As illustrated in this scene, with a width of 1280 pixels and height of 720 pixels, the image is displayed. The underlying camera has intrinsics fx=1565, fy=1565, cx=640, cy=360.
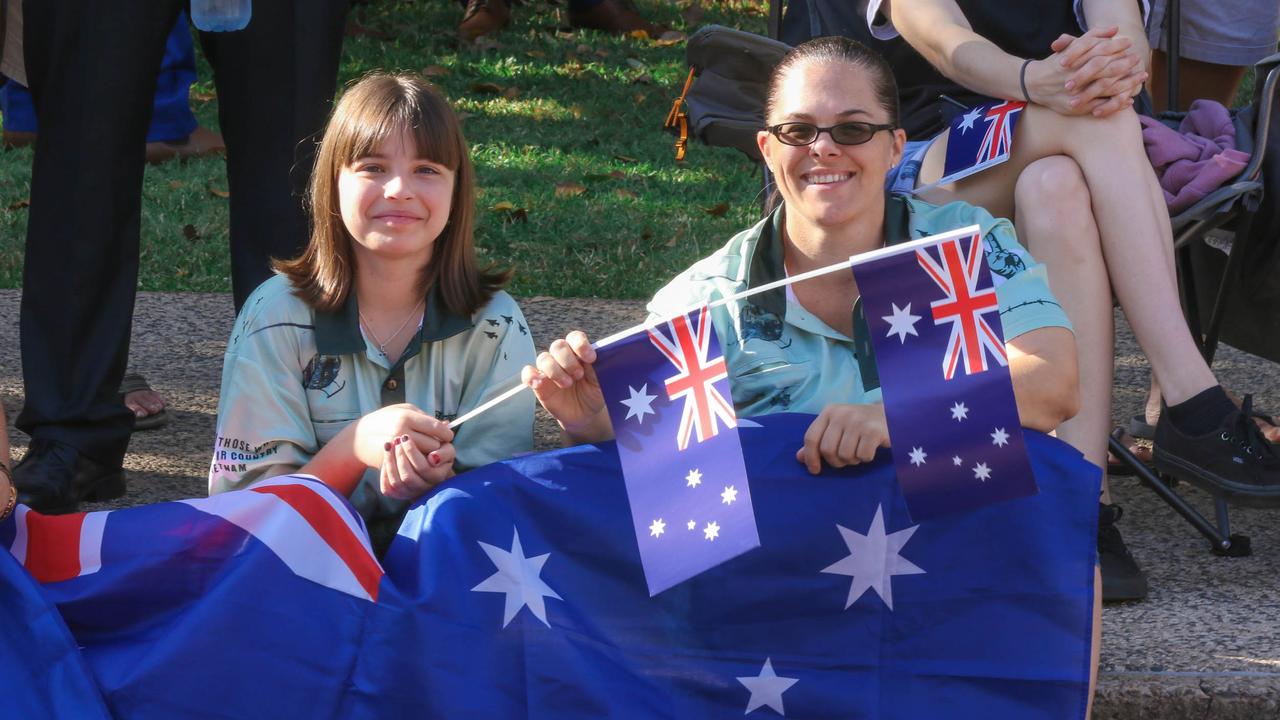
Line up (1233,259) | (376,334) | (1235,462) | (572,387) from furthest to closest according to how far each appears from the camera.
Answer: (1233,259), (1235,462), (376,334), (572,387)

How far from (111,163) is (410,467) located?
4.60 feet

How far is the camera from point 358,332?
10.0 ft

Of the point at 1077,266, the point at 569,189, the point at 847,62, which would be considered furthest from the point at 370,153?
the point at 569,189

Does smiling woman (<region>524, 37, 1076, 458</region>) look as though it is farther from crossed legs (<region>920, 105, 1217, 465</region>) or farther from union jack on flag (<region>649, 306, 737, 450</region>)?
union jack on flag (<region>649, 306, 737, 450</region>)

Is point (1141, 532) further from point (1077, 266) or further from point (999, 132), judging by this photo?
point (999, 132)

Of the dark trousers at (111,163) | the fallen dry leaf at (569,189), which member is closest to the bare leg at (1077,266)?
the dark trousers at (111,163)

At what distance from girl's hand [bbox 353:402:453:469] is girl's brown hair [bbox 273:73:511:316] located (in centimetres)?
36

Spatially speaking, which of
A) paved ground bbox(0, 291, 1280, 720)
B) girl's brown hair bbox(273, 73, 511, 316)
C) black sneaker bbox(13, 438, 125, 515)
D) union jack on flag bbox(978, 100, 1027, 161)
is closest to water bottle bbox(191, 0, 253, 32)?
girl's brown hair bbox(273, 73, 511, 316)

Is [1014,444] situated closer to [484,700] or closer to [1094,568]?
[1094,568]

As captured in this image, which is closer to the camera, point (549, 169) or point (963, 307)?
point (963, 307)

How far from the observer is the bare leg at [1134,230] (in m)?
3.37

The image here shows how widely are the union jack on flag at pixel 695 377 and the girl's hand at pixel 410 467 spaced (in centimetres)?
47

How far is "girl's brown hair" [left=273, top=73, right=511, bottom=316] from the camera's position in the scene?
120 inches

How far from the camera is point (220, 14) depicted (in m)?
3.59
